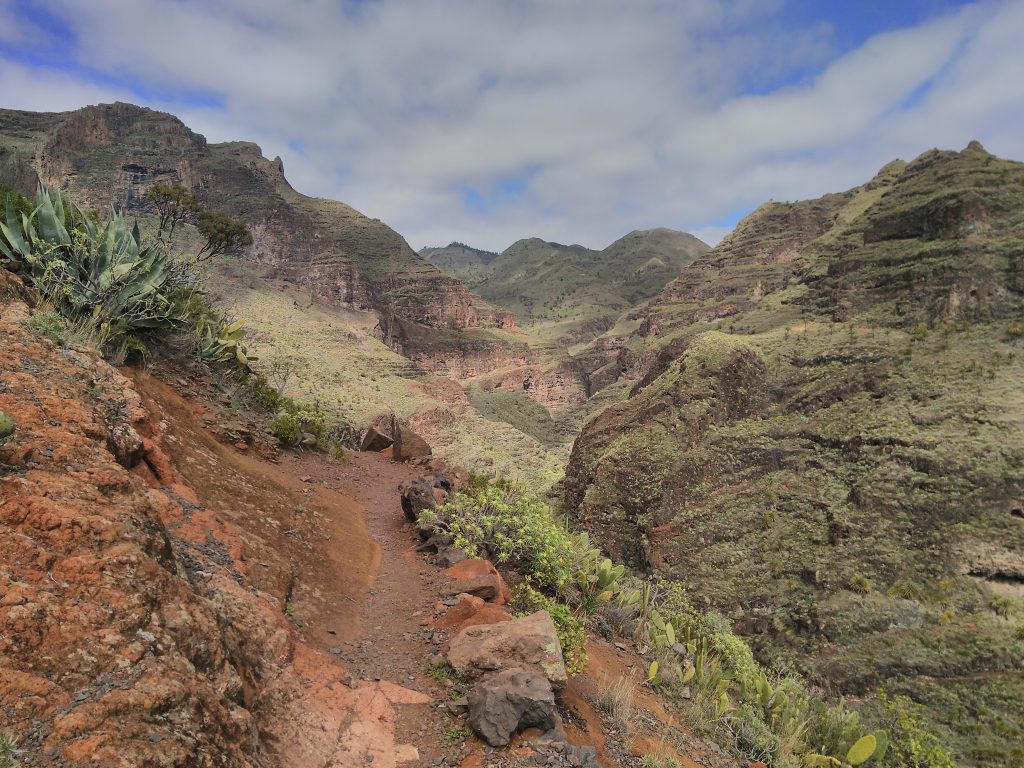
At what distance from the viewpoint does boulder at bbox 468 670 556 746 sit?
4.22 meters

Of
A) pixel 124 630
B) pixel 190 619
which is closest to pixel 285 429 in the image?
pixel 190 619

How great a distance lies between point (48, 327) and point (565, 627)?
6.78 metres

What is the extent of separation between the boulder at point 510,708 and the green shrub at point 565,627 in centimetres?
119

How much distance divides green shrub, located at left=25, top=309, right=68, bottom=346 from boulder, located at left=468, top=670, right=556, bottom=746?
18.6ft

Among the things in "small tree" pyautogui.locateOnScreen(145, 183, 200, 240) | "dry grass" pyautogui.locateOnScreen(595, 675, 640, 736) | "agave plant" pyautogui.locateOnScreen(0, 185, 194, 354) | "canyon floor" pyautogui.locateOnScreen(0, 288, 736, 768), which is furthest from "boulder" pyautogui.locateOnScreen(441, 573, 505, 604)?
"small tree" pyautogui.locateOnScreen(145, 183, 200, 240)

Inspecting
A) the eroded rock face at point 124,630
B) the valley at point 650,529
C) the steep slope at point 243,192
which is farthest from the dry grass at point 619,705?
the steep slope at point 243,192

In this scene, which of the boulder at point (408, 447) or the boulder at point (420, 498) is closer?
the boulder at point (420, 498)

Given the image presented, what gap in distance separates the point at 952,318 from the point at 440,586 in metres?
39.9

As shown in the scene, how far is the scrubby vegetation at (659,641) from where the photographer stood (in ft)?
24.3

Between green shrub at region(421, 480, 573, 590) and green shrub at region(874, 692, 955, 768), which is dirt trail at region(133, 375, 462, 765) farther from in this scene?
green shrub at region(874, 692, 955, 768)

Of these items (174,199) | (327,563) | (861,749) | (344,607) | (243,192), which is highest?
(243,192)

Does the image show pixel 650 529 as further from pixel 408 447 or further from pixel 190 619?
pixel 190 619

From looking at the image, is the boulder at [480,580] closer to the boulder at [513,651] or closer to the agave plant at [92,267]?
the boulder at [513,651]

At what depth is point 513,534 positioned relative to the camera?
834 cm
